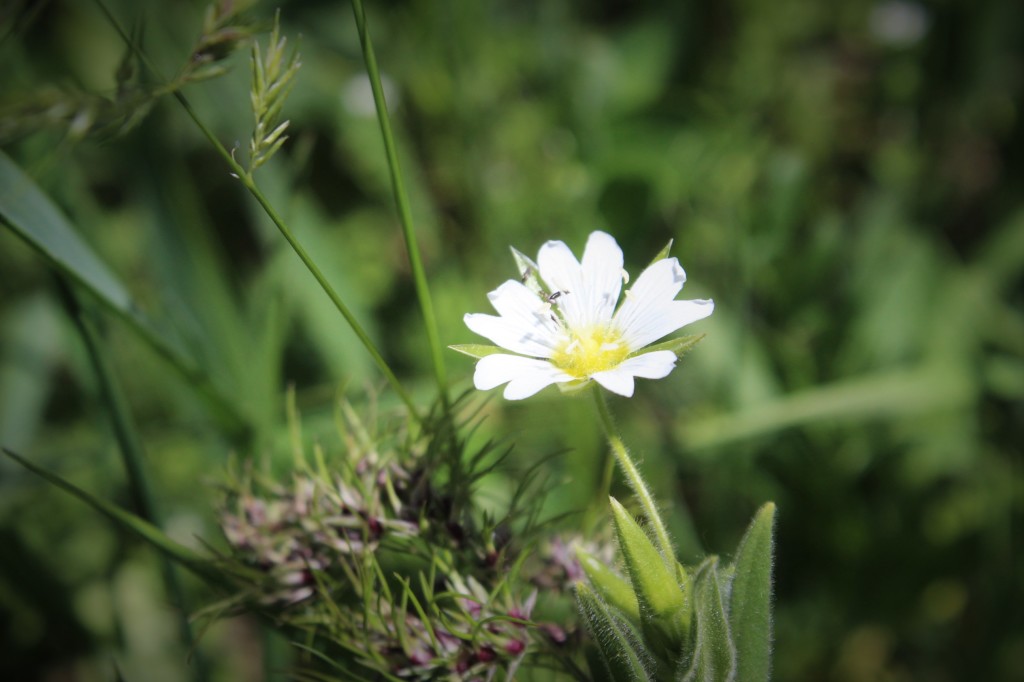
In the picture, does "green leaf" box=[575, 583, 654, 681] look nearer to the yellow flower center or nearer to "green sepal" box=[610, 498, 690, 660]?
"green sepal" box=[610, 498, 690, 660]

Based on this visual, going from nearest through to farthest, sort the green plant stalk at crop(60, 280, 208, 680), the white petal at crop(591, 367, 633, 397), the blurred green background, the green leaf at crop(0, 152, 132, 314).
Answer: the white petal at crop(591, 367, 633, 397), the green leaf at crop(0, 152, 132, 314), the green plant stalk at crop(60, 280, 208, 680), the blurred green background

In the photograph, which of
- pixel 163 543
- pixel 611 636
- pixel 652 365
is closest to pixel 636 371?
pixel 652 365

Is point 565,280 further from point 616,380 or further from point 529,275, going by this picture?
point 616,380

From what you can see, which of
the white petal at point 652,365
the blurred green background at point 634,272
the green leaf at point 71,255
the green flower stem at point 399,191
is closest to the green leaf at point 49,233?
the green leaf at point 71,255

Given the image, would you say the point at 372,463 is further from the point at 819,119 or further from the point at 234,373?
the point at 819,119

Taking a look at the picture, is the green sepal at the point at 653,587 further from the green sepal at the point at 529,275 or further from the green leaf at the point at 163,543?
the green leaf at the point at 163,543

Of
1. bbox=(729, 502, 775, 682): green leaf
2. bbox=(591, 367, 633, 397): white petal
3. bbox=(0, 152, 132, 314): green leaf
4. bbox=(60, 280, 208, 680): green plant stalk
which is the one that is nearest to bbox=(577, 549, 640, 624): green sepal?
bbox=(729, 502, 775, 682): green leaf
